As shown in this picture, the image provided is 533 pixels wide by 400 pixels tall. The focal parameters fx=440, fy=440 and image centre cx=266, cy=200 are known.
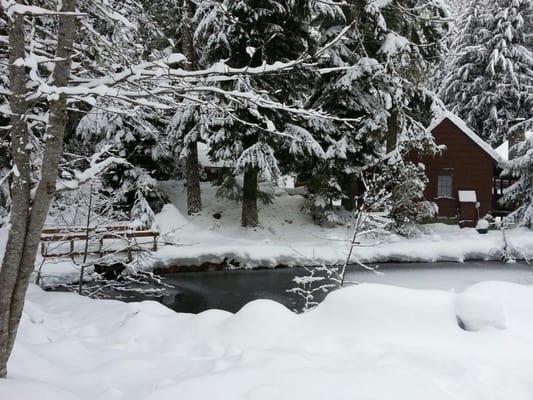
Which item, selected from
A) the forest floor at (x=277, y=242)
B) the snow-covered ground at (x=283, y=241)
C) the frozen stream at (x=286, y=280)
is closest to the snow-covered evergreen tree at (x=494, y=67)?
the snow-covered ground at (x=283, y=241)

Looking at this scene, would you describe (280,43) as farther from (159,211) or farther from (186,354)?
(186,354)

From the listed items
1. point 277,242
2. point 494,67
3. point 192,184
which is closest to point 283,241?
point 277,242

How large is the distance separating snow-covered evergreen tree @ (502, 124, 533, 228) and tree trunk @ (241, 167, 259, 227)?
10553 millimetres

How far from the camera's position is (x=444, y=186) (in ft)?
70.9

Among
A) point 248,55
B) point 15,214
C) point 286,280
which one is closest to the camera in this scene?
point 15,214

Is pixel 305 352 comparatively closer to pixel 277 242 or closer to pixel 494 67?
pixel 277 242

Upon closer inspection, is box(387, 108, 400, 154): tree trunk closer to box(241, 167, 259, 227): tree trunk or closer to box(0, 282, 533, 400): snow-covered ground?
box(241, 167, 259, 227): tree trunk

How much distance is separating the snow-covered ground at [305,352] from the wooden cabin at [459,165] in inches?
685

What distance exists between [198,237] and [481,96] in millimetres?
20976

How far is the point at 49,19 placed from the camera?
402cm

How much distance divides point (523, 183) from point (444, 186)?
3.69 meters

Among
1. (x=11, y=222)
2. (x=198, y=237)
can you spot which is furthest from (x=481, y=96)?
(x=11, y=222)

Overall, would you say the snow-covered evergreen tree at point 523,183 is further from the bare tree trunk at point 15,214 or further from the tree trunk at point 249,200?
the bare tree trunk at point 15,214

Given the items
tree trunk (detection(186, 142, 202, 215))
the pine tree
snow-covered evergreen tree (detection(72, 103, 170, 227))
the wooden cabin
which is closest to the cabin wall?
the wooden cabin
